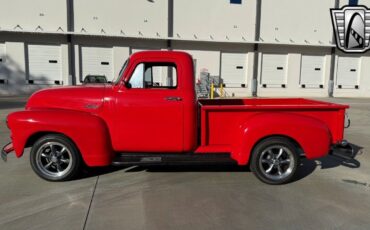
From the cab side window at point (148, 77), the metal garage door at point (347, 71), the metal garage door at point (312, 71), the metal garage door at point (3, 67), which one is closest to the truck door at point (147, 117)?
the cab side window at point (148, 77)

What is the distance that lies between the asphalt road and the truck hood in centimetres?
122

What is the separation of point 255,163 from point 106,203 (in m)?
2.38

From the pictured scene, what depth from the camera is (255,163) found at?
17.3ft

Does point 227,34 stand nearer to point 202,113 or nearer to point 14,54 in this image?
point 14,54

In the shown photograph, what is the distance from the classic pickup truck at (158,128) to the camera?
16.9 feet

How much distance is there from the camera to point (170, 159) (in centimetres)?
534

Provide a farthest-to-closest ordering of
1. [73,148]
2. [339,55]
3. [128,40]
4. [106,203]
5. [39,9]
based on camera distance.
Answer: [339,55], [128,40], [39,9], [73,148], [106,203]

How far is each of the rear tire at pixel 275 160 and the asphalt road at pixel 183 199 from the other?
164 mm

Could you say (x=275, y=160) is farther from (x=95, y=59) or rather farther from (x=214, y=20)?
(x=214, y=20)

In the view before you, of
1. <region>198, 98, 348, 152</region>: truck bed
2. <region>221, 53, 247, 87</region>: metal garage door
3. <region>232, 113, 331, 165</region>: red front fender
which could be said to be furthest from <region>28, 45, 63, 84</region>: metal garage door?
<region>232, 113, 331, 165</region>: red front fender

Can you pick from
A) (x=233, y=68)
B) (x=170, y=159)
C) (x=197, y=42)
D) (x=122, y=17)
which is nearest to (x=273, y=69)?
(x=233, y=68)

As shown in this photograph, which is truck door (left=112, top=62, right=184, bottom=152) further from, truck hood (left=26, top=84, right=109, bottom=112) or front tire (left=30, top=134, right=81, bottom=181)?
front tire (left=30, top=134, right=81, bottom=181)

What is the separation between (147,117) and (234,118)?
142 cm

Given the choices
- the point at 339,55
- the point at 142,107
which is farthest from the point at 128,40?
the point at 142,107
